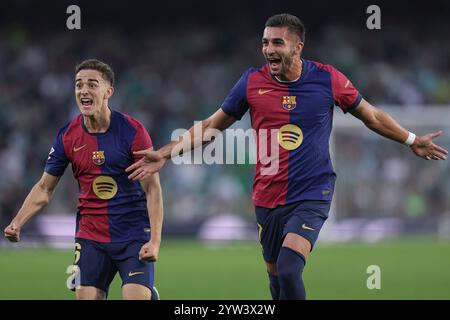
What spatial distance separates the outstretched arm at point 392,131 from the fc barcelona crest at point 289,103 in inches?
21.0

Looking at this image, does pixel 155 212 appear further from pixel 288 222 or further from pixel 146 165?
pixel 288 222

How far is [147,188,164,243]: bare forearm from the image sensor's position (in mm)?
7676

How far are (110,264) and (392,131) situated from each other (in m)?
2.66

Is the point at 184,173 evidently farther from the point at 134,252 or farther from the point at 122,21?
the point at 134,252

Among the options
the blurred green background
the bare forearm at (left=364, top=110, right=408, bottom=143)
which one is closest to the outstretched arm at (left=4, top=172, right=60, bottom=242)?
the bare forearm at (left=364, top=110, right=408, bottom=143)

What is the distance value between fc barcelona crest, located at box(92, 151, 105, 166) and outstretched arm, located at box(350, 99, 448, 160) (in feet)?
7.06

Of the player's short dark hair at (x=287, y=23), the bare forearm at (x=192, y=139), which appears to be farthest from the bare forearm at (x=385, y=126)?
the bare forearm at (x=192, y=139)

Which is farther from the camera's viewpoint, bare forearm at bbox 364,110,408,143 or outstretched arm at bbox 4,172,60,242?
bare forearm at bbox 364,110,408,143

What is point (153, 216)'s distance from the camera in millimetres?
7758

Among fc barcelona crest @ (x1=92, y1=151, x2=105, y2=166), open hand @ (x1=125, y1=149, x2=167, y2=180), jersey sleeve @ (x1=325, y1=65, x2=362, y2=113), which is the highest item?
jersey sleeve @ (x1=325, y1=65, x2=362, y2=113)

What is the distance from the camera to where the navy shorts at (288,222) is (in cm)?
789

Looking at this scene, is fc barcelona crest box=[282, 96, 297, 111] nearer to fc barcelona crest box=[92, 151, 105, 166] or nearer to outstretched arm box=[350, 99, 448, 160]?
outstretched arm box=[350, 99, 448, 160]
